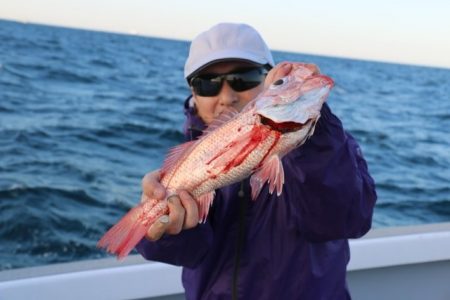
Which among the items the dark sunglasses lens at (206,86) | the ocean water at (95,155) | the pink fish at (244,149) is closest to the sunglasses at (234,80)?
the dark sunglasses lens at (206,86)

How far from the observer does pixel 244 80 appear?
8.11ft

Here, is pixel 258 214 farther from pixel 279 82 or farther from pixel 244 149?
pixel 279 82

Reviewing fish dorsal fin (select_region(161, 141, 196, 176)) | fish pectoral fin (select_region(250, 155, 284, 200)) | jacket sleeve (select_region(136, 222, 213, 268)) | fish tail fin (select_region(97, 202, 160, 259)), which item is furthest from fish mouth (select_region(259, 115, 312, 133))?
jacket sleeve (select_region(136, 222, 213, 268))

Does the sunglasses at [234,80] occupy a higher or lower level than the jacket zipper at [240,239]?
higher

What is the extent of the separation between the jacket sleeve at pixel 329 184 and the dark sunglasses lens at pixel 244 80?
624 mm

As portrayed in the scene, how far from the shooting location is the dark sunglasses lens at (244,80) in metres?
2.46

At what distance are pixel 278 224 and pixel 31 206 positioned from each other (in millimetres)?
5715

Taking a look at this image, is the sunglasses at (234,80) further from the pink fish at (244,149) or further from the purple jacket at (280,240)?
the pink fish at (244,149)

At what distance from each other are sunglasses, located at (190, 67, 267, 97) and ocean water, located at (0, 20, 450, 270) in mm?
2618

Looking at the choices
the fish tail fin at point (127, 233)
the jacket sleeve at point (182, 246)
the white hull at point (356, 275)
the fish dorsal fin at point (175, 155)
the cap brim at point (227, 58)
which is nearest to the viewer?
the fish tail fin at point (127, 233)

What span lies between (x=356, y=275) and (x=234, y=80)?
1.91 metres

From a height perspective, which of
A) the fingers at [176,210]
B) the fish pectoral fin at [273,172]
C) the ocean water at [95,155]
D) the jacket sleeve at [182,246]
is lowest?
the ocean water at [95,155]

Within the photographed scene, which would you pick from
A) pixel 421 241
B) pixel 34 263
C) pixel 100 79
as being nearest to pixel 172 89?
pixel 100 79

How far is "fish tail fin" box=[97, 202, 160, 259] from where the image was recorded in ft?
6.06
